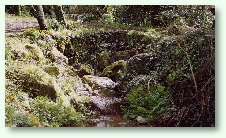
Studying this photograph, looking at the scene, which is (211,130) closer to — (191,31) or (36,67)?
(191,31)

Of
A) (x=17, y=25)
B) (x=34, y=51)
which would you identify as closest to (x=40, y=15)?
(x=17, y=25)

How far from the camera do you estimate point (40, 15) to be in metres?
4.72

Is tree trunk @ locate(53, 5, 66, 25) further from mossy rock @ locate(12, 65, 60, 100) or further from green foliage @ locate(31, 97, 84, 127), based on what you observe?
green foliage @ locate(31, 97, 84, 127)

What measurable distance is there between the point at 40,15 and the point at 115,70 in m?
1.98

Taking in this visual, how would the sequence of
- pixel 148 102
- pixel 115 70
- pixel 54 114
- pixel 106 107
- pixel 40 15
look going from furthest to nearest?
pixel 115 70, pixel 40 15, pixel 106 107, pixel 148 102, pixel 54 114

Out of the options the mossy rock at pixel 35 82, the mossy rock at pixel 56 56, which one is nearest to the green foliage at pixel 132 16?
the mossy rock at pixel 56 56

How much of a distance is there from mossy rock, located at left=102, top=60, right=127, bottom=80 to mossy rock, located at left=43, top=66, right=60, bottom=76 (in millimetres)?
1160

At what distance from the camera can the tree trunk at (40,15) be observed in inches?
178

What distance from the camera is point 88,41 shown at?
5.44 m

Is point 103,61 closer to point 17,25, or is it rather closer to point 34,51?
point 34,51

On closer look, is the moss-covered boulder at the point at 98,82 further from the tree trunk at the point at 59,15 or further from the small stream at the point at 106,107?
the tree trunk at the point at 59,15

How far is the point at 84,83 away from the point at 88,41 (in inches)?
45.9

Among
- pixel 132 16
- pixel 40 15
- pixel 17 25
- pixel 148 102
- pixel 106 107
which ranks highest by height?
pixel 132 16

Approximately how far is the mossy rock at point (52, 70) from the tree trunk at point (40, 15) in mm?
964
